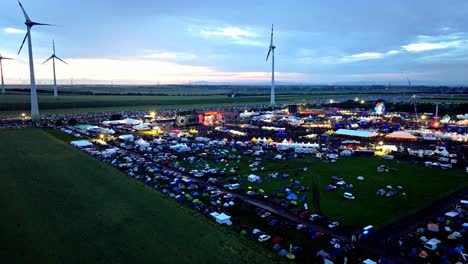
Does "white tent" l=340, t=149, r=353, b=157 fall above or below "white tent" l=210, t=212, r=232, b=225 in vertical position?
above

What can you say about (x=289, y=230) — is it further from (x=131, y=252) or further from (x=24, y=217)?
(x=24, y=217)

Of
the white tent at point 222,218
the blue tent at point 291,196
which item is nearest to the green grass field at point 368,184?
the blue tent at point 291,196

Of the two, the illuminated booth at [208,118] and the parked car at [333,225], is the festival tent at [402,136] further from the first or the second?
the illuminated booth at [208,118]

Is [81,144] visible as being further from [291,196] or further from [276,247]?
[276,247]

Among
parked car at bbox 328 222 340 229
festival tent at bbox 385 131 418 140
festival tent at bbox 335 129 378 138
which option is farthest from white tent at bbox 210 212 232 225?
festival tent at bbox 385 131 418 140

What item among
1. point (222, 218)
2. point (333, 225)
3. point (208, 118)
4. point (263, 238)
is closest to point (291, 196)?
point (333, 225)

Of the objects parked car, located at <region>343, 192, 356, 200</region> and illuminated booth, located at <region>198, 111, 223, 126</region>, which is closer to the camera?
parked car, located at <region>343, 192, 356, 200</region>

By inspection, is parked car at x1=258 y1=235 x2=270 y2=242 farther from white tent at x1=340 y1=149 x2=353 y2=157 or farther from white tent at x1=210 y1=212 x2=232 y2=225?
white tent at x1=340 y1=149 x2=353 y2=157
